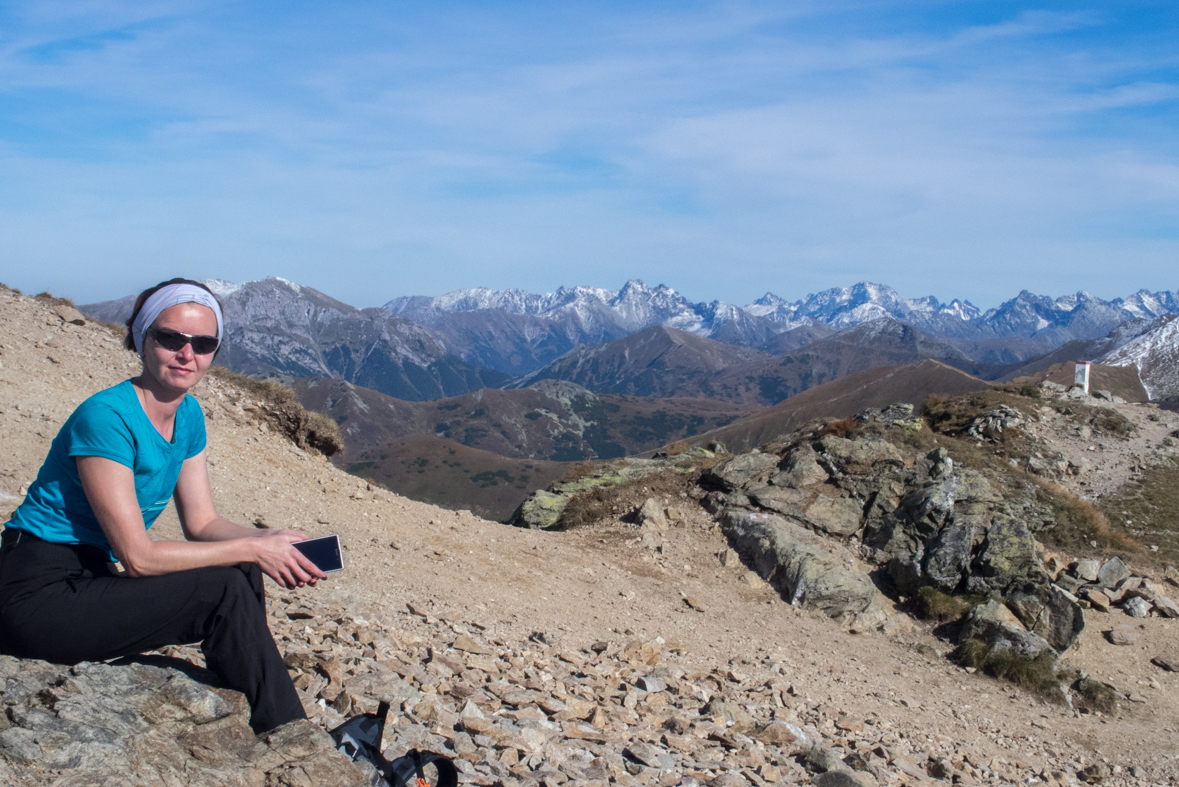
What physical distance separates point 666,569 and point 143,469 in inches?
468

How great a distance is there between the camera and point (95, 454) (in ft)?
11.3

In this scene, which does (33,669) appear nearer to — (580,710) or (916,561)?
(580,710)

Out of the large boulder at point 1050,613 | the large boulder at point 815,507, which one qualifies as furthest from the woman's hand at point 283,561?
the large boulder at point 815,507

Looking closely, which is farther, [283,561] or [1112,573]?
[1112,573]

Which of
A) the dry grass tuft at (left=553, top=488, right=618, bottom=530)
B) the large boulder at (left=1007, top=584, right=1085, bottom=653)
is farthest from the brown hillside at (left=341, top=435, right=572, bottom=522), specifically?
the large boulder at (left=1007, top=584, right=1085, bottom=653)

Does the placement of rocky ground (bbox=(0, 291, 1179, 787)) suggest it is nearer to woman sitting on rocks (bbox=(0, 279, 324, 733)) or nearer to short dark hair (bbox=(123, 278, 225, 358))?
woman sitting on rocks (bbox=(0, 279, 324, 733))

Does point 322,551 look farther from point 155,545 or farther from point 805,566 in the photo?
point 805,566

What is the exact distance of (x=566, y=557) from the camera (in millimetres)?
14055

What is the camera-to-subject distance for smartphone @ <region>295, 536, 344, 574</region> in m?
3.92

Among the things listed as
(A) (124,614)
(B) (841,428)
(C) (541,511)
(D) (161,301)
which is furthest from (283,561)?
(B) (841,428)

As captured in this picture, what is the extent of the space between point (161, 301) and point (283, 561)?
151 centimetres

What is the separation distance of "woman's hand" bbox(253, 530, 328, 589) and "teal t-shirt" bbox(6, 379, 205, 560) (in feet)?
2.17

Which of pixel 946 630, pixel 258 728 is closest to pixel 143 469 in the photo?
pixel 258 728

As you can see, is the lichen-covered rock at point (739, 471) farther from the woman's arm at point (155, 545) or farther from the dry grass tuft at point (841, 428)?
the woman's arm at point (155, 545)
